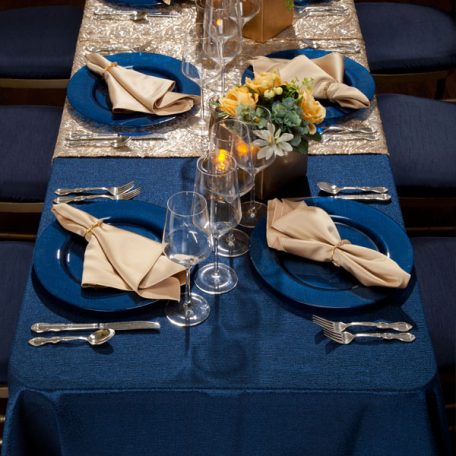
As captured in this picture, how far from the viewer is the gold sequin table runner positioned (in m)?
1.89

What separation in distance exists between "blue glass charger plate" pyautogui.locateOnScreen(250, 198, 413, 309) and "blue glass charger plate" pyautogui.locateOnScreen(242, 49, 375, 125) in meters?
0.35

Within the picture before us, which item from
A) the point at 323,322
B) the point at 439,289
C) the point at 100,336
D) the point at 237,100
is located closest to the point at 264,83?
the point at 237,100

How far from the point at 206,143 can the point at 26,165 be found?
2.55 feet

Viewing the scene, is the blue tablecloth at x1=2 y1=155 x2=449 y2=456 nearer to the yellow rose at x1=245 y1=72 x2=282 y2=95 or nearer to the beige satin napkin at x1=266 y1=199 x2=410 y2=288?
the beige satin napkin at x1=266 y1=199 x2=410 y2=288

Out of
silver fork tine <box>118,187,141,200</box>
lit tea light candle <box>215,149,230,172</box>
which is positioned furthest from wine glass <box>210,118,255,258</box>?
silver fork tine <box>118,187,141,200</box>

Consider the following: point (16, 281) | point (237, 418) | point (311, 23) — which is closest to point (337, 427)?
point (237, 418)

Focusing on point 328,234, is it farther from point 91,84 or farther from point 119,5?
point 119,5

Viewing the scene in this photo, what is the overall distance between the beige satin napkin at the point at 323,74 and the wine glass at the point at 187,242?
0.62 m

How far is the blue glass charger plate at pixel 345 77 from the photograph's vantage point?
6.46 ft

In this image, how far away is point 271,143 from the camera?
5.17 ft

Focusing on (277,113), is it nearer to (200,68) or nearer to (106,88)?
(200,68)

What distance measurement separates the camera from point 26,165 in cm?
241

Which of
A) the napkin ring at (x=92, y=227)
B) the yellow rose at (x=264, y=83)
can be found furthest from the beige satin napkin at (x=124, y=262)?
the yellow rose at (x=264, y=83)

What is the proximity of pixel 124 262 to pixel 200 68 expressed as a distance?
2.09 ft
